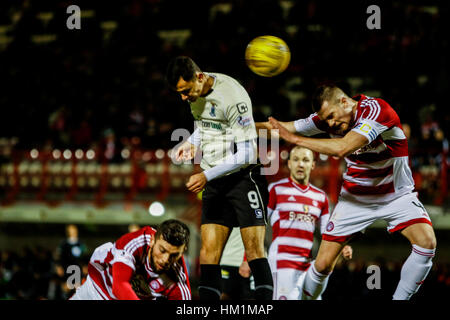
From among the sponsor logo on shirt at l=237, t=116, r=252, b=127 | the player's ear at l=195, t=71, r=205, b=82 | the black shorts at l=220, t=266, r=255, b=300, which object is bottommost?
the black shorts at l=220, t=266, r=255, b=300

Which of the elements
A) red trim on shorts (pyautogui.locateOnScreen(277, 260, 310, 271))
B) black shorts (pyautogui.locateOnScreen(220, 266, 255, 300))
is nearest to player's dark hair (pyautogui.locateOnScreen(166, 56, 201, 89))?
red trim on shorts (pyautogui.locateOnScreen(277, 260, 310, 271))

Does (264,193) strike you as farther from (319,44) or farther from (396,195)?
(319,44)

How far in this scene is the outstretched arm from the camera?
4297 mm

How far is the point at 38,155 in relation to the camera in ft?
40.0

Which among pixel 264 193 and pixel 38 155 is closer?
pixel 264 193

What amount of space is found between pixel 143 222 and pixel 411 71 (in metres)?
6.17

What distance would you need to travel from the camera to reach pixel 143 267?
4496mm

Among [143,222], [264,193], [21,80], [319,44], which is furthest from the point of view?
[21,80]

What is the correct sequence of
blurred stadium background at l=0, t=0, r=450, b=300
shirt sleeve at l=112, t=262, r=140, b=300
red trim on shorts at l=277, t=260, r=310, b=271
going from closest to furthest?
1. shirt sleeve at l=112, t=262, r=140, b=300
2. red trim on shorts at l=277, t=260, r=310, b=271
3. blurred stadium background at l=0, t=0, r=450, b=300

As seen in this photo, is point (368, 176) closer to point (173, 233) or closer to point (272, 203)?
point (272, 203)

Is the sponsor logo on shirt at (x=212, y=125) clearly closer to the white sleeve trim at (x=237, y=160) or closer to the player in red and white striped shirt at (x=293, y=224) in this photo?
the white sleeve trim at (x=237, y=160)

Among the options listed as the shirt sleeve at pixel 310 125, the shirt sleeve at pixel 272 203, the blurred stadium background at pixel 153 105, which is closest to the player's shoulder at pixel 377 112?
the shirt sleeve at pixel 310 125

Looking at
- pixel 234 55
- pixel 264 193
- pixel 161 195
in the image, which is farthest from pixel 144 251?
pixel 234 55

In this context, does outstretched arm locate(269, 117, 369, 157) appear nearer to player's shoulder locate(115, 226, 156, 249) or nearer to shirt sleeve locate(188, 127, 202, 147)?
shirt sleeve locate(188, 127, 202, 147)
